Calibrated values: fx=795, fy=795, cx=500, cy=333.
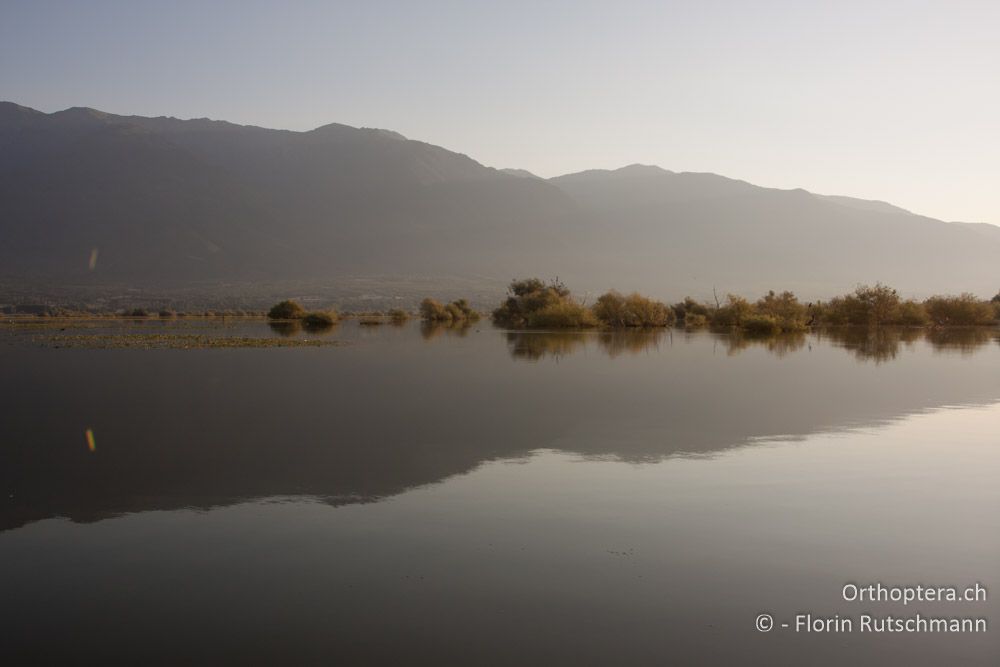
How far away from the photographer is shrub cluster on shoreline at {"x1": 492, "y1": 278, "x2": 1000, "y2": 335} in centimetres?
4622

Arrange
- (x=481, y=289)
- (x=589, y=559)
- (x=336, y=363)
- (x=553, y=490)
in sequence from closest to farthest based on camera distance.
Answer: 1. (x=589, y=559)
2. (x=553, y=490)
3. (x=336, y=363)
4. (x=481, y=289)

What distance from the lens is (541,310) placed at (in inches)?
1874

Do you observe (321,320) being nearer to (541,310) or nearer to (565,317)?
(541,310)

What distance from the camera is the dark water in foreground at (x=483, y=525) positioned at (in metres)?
4.74

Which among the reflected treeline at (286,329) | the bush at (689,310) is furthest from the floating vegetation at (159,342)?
the bush at (689,310)

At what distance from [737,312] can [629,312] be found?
6.57 meters

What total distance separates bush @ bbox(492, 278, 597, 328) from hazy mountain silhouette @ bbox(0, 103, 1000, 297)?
191 ft

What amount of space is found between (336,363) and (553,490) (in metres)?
14.3

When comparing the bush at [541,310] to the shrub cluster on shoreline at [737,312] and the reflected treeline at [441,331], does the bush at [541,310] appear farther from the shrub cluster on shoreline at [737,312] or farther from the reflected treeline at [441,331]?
the reflected treeline at [441,331]

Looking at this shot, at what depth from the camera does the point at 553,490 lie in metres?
7.97

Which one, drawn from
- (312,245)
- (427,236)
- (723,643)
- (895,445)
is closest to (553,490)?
(723,643)

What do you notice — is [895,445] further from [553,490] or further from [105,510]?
[105,510]

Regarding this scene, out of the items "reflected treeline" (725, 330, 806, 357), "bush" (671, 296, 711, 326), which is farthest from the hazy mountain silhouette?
"reflected treeline" (725, 330, 806, 357)

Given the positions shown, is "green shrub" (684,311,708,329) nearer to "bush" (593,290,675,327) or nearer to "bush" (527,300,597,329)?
"bush" (593,290,675,327)
